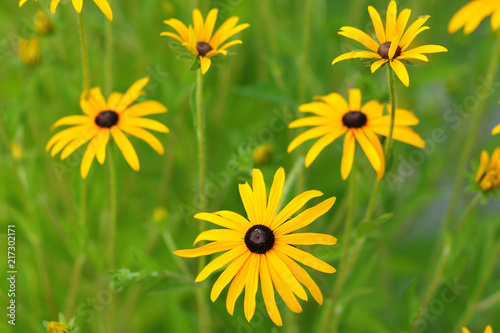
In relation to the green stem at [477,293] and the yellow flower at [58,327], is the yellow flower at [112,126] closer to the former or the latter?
the yellow flower at [58,327]

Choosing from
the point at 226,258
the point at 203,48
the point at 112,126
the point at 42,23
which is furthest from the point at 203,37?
the point at 42,23

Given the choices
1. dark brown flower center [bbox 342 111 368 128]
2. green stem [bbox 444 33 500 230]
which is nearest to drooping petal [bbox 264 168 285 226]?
dark brown flower center [bbox 342 111 368 128]

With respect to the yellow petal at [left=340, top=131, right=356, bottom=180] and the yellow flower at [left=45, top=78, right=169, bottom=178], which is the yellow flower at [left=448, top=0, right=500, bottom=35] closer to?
the yellow petal at [left=340, top=131, right=356, bottom=180]

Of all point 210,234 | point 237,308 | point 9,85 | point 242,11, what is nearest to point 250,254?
point 210,234

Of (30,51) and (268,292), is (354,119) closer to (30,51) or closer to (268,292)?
(268,292)

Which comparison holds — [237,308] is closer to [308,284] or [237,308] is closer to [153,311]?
[153,311]

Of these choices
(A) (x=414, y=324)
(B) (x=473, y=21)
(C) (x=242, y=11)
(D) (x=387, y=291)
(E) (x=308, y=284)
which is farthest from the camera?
(C) (x=242, y=11)

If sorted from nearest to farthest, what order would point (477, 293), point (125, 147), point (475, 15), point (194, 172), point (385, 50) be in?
1. point (475, 15)
2. point (385, 50)
3. point (125, 147)
4. point (477, 293)
5. point (194, 172)
